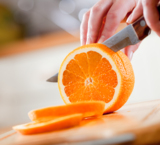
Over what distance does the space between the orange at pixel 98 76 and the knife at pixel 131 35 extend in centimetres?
3

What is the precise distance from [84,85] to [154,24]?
1.11ft

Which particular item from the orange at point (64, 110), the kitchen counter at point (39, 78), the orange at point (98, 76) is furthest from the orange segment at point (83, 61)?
the kitchen counter at point (39, 78)

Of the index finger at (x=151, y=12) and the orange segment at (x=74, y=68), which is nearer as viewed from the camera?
the index finger at (x=151, y=12)

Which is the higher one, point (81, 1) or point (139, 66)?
point (81, 1)

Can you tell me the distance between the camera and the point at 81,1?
2.12 m

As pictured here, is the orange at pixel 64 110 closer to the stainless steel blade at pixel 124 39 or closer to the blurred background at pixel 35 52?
the stainless steel blade at pixel 124 39

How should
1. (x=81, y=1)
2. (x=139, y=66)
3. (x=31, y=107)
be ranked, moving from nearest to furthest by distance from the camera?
(x=139, y=66), (x=81, y=1), (x=31, y=107)

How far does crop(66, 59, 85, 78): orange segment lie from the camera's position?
0.83m

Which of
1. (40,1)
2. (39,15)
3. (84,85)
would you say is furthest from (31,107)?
(84,85)

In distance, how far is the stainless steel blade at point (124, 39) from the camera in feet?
2.58

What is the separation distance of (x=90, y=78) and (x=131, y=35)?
217 millimetres

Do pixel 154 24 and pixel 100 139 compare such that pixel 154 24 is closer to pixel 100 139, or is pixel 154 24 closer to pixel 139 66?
pixel 100 139

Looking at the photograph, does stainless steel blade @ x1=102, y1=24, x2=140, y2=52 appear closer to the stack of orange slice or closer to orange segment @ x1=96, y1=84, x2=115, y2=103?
the stack of orange slice

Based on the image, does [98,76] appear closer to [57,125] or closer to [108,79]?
[108,79]
